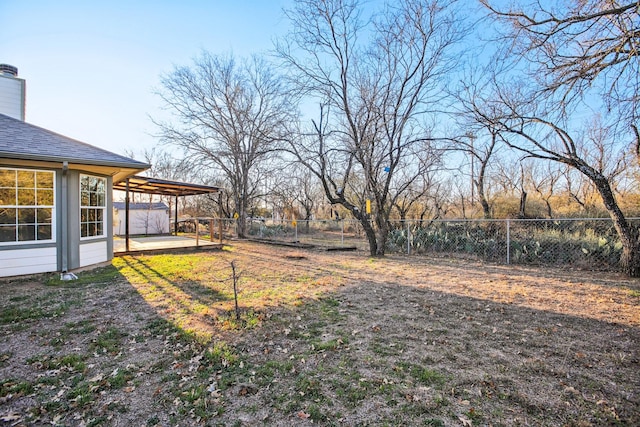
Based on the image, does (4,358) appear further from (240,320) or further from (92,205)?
(92,205)

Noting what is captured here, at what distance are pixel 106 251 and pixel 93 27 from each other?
228 inches

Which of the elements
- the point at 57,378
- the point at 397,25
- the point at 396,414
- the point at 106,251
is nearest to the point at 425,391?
the point at 396,414

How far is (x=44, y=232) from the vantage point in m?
6.55

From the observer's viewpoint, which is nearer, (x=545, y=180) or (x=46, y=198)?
(x=46, y=198)

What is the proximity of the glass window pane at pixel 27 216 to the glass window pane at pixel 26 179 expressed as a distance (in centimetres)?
51

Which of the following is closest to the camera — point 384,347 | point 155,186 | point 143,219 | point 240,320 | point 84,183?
point 384,347

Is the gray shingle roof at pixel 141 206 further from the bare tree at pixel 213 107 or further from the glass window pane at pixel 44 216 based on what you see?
the glass window pane at pixel 44 216

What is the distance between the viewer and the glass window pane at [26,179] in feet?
20.6

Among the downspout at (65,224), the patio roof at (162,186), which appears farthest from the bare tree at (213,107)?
the downspout at (65,224)

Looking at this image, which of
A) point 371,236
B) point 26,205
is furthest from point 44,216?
point 371,236

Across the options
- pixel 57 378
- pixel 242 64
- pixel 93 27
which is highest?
pixel 242 64

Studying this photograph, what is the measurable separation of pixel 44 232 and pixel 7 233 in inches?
22.2

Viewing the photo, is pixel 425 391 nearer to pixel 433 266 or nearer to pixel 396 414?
pixel 396 414

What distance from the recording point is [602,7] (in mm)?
3971
